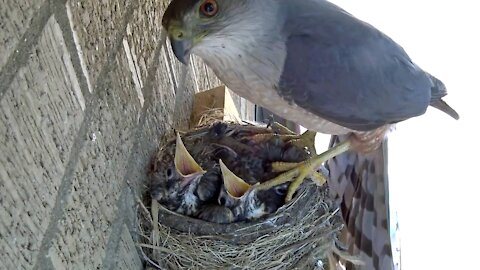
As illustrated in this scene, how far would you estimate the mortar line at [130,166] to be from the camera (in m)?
1.56

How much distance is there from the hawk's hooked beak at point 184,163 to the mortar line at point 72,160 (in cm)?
34

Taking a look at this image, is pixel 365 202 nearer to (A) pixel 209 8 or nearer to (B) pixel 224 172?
(B) pixel 224 172

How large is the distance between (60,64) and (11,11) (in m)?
0.25

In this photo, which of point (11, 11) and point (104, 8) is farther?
point (104, 8)

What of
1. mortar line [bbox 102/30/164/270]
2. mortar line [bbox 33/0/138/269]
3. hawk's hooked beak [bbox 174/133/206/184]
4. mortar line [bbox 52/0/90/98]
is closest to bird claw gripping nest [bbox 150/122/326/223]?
hawk's hooked beak [bbox 174/133/206/184]

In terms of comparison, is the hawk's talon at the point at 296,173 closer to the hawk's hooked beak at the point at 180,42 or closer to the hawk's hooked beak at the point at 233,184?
the hawk's hooked beak at the point at 233,184

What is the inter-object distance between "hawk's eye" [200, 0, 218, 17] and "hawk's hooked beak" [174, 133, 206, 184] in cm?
35

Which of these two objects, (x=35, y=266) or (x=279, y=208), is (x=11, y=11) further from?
(x=279, y=208)

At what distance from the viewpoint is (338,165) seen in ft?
8.22

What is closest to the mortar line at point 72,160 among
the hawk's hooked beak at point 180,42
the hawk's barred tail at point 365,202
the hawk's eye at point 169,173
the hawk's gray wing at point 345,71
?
the hawk's hooked beak at point 180,42

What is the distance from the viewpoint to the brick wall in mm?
1007

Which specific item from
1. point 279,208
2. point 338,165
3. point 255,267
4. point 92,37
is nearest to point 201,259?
point 255,267

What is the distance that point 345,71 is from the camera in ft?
6.08

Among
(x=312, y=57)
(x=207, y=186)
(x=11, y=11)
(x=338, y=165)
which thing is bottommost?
(x=338, y=165)
